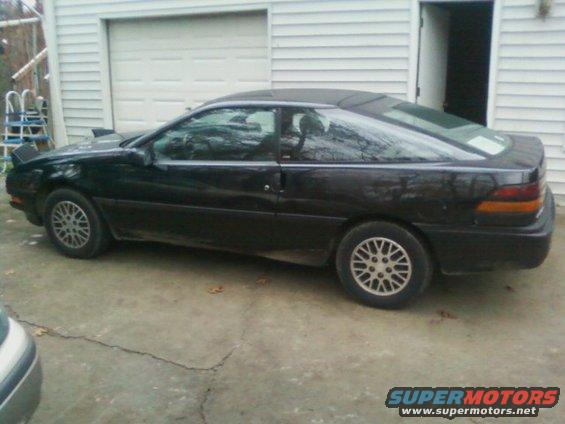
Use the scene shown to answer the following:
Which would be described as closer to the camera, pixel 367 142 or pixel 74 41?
pixel 367 142

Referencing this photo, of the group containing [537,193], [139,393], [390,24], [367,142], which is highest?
[390,24]

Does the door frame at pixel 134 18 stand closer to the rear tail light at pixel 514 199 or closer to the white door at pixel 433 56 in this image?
the white door at pixel 433 56

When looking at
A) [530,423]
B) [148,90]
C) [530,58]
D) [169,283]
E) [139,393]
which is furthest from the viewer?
[148,90]

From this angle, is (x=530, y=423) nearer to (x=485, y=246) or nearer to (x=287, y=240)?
(x=485, y=246)

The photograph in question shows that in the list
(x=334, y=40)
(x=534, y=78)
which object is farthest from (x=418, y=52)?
(x=534, y=78)

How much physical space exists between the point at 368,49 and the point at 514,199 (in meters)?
3.95

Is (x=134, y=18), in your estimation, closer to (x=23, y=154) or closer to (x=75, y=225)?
(x=23, y=154)

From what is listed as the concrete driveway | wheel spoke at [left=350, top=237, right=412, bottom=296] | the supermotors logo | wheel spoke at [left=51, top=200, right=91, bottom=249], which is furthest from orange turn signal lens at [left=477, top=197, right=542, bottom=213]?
wheel spoke at [left=51, top=200, right=91, bottom=249]

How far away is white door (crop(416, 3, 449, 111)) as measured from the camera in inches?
271

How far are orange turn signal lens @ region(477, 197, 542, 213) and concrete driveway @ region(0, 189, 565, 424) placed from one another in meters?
0.82

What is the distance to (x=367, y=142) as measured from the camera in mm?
3941

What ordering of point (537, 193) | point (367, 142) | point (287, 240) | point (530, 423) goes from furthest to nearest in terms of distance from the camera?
point (287, 240)
point (367, 142)
point (537, 193)
point (530, 423)

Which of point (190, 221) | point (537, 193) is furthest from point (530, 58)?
point (190, 221)

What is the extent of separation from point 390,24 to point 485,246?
4017 millimetres
